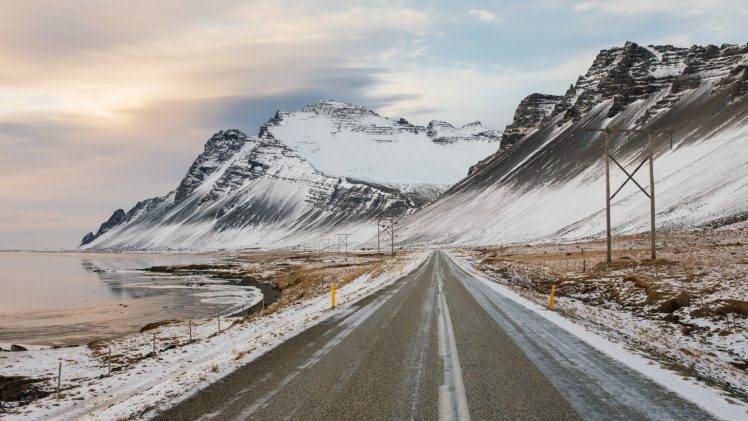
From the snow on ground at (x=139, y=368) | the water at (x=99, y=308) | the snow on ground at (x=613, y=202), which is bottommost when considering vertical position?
the water at (x=99, y=308)

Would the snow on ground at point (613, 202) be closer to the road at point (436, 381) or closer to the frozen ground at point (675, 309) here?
the frozen ground at point (675, 309)

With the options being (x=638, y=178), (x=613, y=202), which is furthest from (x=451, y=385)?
(x=638, y=178)

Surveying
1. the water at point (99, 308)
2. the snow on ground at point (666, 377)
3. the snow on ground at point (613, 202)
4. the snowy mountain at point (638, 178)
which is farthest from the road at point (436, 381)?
the snow on ground at point (613, 202)

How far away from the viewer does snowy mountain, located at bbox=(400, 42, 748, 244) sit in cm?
9538

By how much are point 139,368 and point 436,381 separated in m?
8.15

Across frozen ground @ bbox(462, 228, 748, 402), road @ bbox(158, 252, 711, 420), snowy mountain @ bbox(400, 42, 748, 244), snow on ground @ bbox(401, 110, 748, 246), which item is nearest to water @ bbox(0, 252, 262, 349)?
road @ bbox(158, 252, 711, 420)

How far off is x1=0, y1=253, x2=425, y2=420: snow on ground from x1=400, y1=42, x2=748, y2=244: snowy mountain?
69594mm

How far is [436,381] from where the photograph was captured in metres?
9.02

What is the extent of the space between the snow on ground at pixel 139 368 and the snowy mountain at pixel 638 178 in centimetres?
6959

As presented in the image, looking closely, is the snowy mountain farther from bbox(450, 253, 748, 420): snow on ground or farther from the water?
bbox(450, 253, 748, 420): snow on ground

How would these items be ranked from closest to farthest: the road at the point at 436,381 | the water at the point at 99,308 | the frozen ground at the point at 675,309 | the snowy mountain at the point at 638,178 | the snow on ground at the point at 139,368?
the road at the point at 436,381 → the snow on ground at the point at 139,368 → the frozen ground at the point at 675,309 → the water at the point at 99,308 → the snowy mountain at the point at 638,178

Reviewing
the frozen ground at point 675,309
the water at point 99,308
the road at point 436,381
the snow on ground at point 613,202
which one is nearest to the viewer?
the road at point 436,381

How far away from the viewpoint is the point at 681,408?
24.4 ft

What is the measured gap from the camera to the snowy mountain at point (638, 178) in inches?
3755
